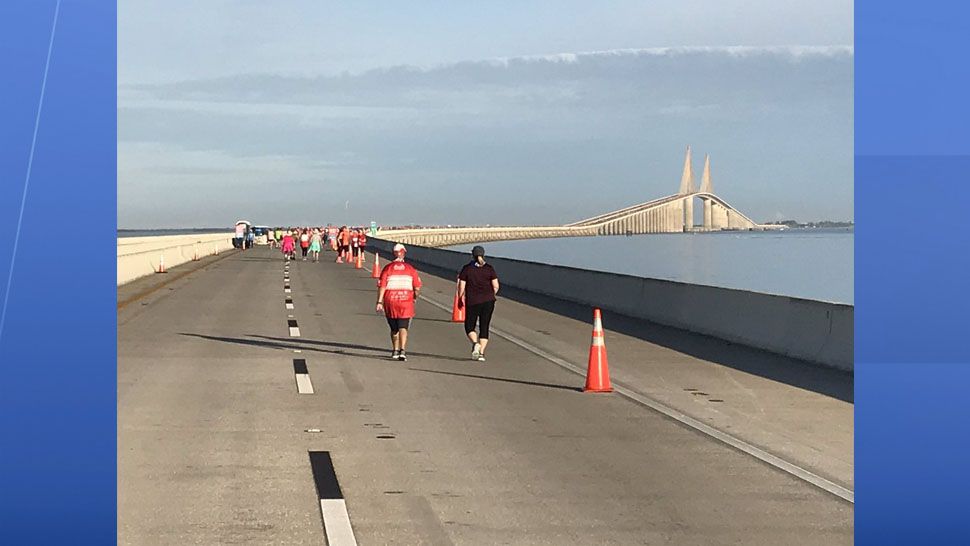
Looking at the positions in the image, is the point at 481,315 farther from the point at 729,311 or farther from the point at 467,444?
the point at 467,444

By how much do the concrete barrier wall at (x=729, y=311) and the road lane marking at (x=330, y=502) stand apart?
32.4 ft

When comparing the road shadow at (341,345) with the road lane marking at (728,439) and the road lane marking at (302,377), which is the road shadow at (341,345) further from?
the road lane marking at (302,377)

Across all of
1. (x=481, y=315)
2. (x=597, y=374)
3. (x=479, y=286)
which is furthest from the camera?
(x=481, y=315)

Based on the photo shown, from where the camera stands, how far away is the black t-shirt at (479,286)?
19578 mm

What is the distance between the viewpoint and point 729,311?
78.7 feet

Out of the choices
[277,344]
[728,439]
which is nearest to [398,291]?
[277,344]

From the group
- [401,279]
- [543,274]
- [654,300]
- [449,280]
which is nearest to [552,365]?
[401,279]

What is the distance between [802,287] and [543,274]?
75732 millimetres

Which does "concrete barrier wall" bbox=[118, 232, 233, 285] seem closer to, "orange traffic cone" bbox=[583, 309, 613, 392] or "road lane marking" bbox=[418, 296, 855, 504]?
"road lane marking" bbox=[418, 296, 855, 504]

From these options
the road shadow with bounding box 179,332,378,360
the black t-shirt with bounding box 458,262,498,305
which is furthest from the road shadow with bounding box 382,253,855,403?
the road shadow with bounding box 179,332,378,360

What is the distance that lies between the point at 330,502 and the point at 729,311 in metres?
15.7

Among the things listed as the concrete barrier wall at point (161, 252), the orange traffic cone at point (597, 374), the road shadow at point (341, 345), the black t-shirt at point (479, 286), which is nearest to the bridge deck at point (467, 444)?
the road shadow at point (341, 345)

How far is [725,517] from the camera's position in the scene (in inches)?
347
